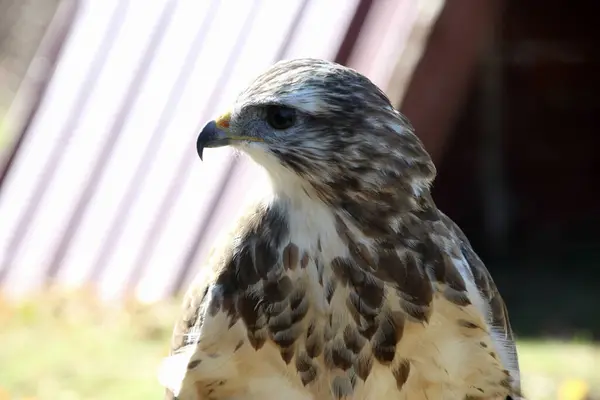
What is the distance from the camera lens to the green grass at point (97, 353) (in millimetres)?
4664

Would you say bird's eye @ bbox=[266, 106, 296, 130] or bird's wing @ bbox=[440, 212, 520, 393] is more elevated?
bird's eye @ bbox=[266, 106, 296, 130]

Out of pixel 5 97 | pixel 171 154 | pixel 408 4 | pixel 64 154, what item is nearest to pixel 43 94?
pixel 64 154

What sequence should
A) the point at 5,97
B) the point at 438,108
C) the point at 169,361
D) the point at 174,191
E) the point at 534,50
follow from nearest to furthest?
1. the point at 169,361
2. the point at 438,108
3. the point at 174,191
4. the point at 534,50
5. the point at 5,97

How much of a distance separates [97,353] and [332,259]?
2.66 metres

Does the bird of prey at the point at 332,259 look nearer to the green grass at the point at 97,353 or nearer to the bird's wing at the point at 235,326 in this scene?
the bird's wing at the point at 235,326

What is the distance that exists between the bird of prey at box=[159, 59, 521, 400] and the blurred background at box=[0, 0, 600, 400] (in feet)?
6.65

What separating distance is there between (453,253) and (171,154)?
3312 mm

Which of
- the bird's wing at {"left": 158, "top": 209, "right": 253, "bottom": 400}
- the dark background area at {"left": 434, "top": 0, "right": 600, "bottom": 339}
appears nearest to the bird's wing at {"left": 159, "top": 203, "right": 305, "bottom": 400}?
the bird's wing at {"left": 158, "top": 209, "right": 253, "bottom": 400}

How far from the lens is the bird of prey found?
2562 mm

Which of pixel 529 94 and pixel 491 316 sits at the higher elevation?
pixel 529 94

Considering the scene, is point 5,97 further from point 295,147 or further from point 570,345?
point 295,147

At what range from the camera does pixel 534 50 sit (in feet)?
25.5

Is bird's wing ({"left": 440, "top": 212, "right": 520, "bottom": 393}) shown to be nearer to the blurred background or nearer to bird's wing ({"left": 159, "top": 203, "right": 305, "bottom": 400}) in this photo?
bird's wing ({"left": 159, "top": 203, "right": 305, "bottom": 400})

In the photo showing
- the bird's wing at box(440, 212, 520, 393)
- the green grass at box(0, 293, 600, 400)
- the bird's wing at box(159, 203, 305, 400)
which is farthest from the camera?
the green grass at box(0, 293, 600, 400)
